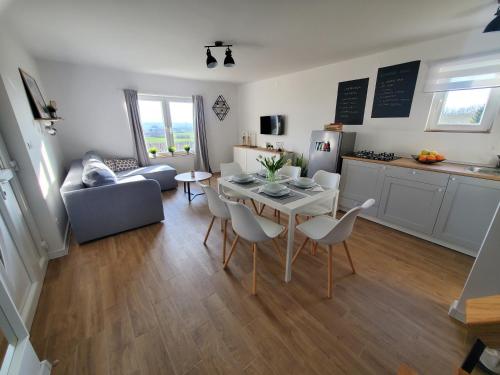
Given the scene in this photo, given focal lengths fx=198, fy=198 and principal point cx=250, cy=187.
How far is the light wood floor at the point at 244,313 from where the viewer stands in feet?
4.04

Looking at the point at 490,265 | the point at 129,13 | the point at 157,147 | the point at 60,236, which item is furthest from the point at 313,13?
the point at 157,147

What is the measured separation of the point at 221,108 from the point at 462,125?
472cm

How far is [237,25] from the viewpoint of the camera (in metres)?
2.02

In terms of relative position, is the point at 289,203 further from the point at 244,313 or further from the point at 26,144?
the point at 26,144

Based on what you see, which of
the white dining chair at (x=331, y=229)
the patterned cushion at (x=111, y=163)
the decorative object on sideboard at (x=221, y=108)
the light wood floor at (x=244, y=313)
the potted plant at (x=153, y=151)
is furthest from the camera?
the decorative object on sideboard at (x=221, y=108)

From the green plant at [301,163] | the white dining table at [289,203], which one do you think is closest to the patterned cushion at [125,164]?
the white dining table at [289,203]

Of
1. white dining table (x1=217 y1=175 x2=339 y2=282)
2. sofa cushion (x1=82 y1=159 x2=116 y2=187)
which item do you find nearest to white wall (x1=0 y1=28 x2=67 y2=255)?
sofa cushion (x1=82 y1=159 x2=116 y2=187)

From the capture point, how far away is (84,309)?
157 centimetres

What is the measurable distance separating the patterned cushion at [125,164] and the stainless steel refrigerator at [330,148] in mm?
3625

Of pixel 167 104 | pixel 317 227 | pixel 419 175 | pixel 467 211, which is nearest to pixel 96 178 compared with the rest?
pixel 317 227

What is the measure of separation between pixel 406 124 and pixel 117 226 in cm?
410

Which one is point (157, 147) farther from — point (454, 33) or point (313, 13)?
point (454, 33)

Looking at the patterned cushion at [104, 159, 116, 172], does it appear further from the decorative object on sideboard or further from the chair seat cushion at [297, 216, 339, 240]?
the chair seat cushion at [297, 216, 339, 240]

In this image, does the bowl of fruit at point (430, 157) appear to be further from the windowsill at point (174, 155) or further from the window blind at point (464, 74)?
the windowsill at point (174, 155)
